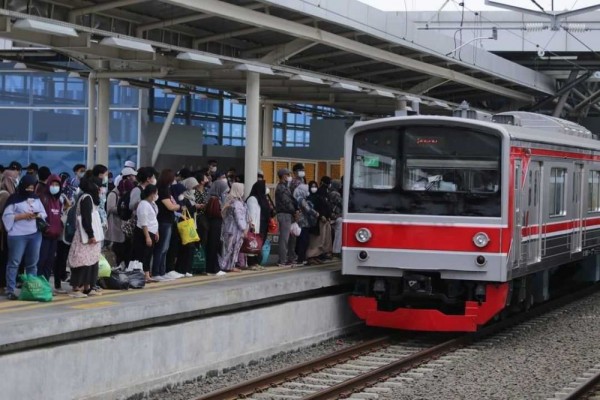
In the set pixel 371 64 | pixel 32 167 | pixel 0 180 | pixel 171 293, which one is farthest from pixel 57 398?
pixel 371 64

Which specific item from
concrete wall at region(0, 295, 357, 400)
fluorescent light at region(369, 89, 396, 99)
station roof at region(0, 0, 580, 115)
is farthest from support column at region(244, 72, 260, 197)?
concrete wall at region(0, 295, 357, 400)

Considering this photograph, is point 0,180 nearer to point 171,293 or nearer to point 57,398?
point 171,293

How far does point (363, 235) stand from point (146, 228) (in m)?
3.03

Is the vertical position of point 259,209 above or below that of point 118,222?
above

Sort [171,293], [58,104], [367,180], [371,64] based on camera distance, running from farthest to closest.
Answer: [58,104]
[371,64]
[367,180]
[171,293]

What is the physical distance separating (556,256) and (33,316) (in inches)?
350

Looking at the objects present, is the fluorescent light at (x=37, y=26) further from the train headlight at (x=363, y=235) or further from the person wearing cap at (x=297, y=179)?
the person wearing cap at (x=297, y=179)

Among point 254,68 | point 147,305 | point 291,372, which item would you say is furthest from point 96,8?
point 291,372

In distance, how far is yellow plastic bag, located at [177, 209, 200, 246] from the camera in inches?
540

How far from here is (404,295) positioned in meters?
13.9

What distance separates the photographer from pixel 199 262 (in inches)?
572

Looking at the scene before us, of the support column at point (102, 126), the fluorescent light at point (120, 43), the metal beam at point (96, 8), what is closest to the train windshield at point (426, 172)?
the fluorescent light at point (120, 43)

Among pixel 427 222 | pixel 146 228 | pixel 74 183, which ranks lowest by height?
pixel 146 228

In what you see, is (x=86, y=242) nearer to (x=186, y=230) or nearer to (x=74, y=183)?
(x=186, y=230)
